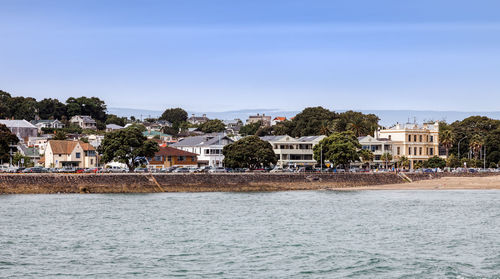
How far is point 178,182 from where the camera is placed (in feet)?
335

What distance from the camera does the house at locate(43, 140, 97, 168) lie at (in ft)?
435

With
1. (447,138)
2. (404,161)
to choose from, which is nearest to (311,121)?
(447,138)

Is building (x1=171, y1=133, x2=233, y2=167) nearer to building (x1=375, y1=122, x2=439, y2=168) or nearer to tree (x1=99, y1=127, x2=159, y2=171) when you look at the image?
tree (x1=99, y1=127, x2=159, y2=171)

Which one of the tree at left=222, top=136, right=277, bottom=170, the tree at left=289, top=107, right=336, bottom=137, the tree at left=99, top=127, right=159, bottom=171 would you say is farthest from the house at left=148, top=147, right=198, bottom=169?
the tree at left=289, top=107, right=336, bottom=137

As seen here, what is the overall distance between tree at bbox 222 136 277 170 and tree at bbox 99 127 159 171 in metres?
13.3

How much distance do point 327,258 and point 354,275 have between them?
490 centimetres

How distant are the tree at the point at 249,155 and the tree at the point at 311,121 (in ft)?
153

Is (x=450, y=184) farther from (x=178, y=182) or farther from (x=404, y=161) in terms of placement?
(x=178, y=182)

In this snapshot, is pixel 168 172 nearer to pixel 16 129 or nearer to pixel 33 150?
pixel 33 150

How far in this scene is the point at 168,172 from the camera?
108438 mm

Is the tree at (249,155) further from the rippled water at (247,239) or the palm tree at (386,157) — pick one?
the rippled water at (247,239)

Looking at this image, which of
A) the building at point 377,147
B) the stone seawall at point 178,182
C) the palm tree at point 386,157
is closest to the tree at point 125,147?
the stone seawall at point 178,182

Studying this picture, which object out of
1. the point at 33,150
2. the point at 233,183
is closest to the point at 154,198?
the point at 233,183

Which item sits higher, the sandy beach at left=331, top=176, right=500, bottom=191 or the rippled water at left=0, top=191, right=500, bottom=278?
the sandy beach at left=331, top=176, right=500, bottom=191
